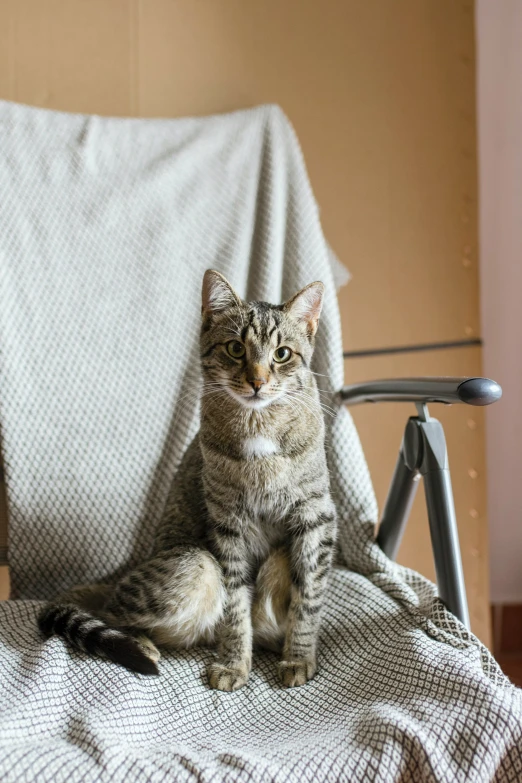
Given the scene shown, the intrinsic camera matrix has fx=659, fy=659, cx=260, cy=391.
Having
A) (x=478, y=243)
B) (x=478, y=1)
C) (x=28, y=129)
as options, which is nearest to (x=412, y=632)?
(x=478, y=243)

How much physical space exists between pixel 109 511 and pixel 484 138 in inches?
48.1

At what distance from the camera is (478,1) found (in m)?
1.55

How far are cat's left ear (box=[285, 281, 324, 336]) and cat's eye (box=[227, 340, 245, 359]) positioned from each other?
A: 10cm

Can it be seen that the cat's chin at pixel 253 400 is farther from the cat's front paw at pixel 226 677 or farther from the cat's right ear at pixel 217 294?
the cat's front paw at pixel 226 677

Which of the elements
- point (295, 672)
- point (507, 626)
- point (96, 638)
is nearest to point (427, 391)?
point (295, 672)

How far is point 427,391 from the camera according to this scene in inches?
37.7

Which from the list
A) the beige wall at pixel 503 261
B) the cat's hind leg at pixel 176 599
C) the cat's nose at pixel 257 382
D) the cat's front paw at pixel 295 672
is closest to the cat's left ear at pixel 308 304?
the cat's nose at pixel 257 382

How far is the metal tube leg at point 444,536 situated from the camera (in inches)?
36.5

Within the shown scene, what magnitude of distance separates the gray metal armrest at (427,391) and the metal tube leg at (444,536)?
0.09 m

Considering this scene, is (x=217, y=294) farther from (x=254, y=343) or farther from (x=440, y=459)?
(x=440, y=459)

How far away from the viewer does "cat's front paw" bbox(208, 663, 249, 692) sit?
2.99 ft

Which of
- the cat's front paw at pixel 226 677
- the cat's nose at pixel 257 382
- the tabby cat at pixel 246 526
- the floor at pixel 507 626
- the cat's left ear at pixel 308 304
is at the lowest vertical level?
the floor at pixel 507 626

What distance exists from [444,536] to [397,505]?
0.20 meters

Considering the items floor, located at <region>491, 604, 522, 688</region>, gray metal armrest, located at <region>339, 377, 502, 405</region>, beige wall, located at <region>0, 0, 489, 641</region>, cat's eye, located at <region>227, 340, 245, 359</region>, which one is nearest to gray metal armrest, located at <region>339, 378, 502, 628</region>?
gray metal armrest, located at <region>339, 377, 502, 405</region>
